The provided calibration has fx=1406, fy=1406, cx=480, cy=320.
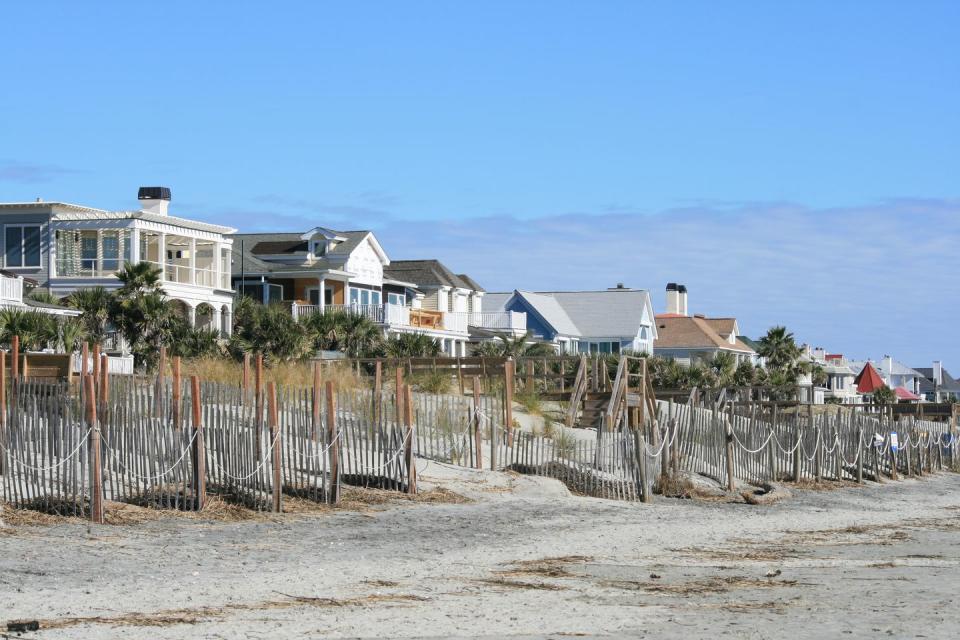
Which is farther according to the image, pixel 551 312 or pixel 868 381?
pixel 868 381

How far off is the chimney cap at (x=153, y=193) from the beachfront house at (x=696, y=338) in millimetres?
42849

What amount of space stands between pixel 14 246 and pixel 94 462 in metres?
35.8

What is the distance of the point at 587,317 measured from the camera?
89.9 meters

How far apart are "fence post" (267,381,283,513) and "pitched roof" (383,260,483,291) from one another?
172 feet

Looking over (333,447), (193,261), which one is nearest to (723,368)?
(193,261)

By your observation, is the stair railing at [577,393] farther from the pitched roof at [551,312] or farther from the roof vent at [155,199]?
the pitched roof at [551,312]

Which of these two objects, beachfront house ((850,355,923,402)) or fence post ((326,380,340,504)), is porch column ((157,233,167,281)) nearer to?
fence post ((326,380,340,504))

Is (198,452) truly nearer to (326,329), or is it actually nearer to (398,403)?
(398,403)

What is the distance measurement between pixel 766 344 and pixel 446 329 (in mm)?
25282

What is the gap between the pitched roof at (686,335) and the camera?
98125 mm

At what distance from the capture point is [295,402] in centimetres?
2016

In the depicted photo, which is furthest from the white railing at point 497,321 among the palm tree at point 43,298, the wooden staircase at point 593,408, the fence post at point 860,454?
the wooden staircase at point 593,408

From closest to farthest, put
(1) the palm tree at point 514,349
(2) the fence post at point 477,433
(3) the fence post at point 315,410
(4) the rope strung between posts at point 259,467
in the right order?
1. (4) the rope strung between posts at point 259,467
2. (3) the fence post at point 315,410
3. (2) the fence post at point 477,433
4. (1) the palm tree at point 514,349

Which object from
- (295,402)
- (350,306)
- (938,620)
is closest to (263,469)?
(295,402)
